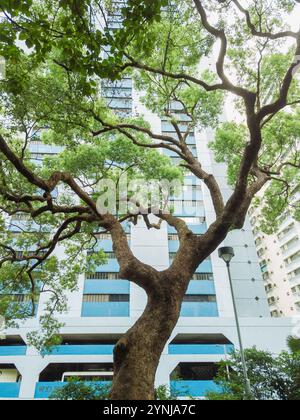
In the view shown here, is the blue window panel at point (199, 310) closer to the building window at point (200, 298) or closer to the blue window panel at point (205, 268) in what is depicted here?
the building window at point (200, 298)

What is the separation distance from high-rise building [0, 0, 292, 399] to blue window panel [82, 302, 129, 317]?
68 mm

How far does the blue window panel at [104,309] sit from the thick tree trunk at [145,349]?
17623 millimetres

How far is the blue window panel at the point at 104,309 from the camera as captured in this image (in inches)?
815

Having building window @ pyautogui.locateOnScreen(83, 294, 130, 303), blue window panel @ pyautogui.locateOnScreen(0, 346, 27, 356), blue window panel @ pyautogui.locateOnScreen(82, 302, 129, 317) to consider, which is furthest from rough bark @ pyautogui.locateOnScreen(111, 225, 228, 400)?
blue window panel @ pyautogui.locateOnScreen(0, 346, 27, 356)

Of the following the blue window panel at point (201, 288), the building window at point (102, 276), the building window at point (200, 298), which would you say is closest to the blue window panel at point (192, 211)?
the blue window panel at point (201, 288)

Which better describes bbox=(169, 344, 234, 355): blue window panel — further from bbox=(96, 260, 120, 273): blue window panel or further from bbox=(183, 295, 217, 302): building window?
bbox=(96, 260, 120, 273): blue window panel

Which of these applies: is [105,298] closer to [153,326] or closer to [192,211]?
[192,211]

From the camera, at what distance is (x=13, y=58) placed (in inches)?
168

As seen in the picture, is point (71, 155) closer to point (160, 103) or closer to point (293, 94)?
point (160, 103)

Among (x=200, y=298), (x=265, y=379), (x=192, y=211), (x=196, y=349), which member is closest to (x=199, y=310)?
(x=200, y=298)

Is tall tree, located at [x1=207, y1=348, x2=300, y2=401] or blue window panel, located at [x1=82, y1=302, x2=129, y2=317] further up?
blue window panel, located at [x1=82, y1=302, x2=129, y2=317]

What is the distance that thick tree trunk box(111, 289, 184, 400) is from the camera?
3.50 meters

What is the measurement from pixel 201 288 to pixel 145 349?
19.2 metres
